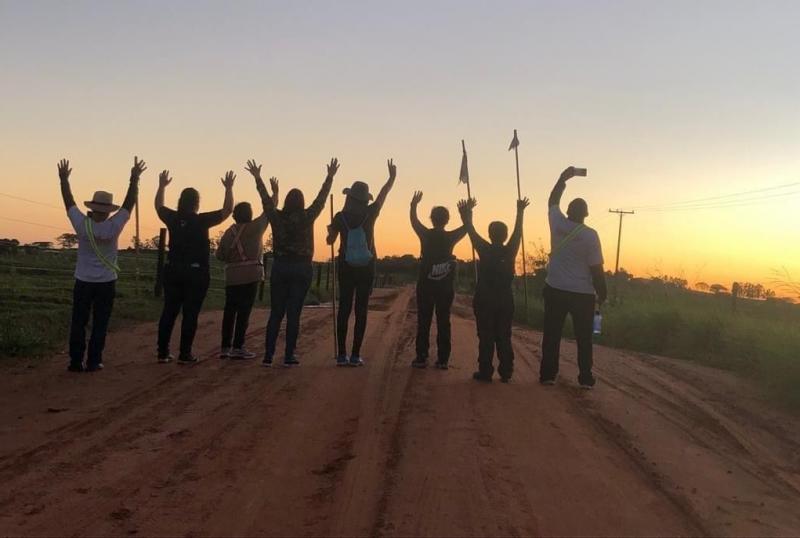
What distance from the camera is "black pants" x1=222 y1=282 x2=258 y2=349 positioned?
9.17 meters

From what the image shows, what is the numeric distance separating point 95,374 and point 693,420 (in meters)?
6.16

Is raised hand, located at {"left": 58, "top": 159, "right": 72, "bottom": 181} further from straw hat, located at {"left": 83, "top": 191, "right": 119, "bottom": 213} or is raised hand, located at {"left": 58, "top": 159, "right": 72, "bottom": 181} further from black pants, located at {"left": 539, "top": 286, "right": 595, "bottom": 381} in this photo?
black pants, located at {"left": 539, "top": 286, "right": 595, "bottom": 381}

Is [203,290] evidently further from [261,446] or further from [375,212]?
[261,446]

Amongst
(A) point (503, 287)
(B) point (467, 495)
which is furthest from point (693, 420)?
(B) point (467, 495)

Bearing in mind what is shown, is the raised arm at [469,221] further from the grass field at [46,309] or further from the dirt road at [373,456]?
the grass field at [46,309]

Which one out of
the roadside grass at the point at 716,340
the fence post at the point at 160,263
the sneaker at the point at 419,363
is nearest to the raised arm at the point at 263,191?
the sneaker at the point at 419,363

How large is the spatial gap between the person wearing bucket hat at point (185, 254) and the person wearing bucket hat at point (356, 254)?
1.39 meters

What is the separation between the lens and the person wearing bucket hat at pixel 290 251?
870cm

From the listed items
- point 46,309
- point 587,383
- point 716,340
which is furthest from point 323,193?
point 716,340

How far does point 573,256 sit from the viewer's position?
8.07 meters

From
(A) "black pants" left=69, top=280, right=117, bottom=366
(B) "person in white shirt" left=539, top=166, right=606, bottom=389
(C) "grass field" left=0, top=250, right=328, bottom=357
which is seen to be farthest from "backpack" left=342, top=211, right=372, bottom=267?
(C) "grass field" left=0, top=250, right=328, bottom=357

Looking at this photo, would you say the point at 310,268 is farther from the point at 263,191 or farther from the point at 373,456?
the point at 373,456

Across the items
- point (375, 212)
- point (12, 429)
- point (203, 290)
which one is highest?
point (375, 212)

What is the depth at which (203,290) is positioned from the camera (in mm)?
8836
